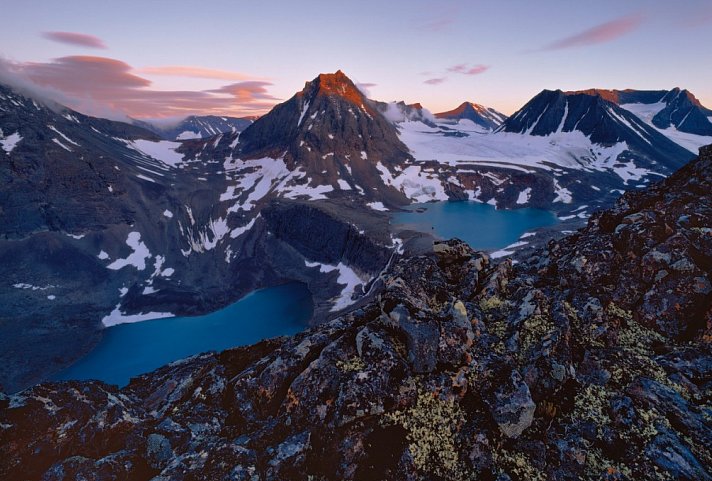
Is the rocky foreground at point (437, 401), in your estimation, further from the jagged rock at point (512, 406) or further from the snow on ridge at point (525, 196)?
the snow on ridge at point (525, 196)

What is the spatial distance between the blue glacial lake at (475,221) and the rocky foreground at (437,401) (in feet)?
335

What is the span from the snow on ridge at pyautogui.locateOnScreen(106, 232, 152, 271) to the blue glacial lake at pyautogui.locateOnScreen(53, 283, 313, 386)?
26392 mm

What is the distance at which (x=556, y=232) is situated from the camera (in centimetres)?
11425

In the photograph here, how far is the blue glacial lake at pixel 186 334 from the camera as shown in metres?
79.2

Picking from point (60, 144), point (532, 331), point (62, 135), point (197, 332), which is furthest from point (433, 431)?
point (62, 135)

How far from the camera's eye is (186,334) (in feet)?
292

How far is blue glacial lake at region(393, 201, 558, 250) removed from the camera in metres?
124

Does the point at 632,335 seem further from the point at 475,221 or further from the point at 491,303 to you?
the point at 475,221

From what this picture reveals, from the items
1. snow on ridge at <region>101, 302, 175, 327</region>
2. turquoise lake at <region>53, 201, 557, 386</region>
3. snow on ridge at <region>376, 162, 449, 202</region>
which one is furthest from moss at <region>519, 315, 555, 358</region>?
snow on ridge at <region>376, 162, 449, 202</region>

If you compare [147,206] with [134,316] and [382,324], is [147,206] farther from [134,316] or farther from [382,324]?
[382,324]

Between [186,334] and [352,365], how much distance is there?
91240mm

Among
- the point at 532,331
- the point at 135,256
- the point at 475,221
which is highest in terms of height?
the point at 532,331

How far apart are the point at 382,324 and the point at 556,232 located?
12097 cm

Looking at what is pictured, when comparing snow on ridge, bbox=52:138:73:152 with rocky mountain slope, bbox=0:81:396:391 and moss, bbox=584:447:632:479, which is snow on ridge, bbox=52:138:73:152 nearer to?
rocky mountain slope, bbox=0:81:396:391
